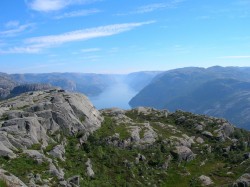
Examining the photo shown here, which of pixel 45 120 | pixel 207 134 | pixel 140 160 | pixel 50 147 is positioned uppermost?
pixel 45 120

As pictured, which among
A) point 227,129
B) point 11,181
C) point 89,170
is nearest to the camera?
point 11,181

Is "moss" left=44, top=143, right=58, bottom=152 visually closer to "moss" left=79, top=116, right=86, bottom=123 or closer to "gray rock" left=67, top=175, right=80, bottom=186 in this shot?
"gray rock" left=67, top=175, right=80, bottom=186

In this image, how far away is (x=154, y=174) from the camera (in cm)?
8531

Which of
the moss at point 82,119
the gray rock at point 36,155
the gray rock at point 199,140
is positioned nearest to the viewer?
the gray rock at point 36,155

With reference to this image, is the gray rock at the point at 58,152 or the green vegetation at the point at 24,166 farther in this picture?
the gray rock at the point at 58,152

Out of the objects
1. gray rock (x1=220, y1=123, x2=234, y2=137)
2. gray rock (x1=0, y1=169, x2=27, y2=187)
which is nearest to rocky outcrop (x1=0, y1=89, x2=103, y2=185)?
gray rock (x1=0, y1=169, x2=27, y2=187)

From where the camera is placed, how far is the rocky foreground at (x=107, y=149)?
205ft

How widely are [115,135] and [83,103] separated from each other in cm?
1599

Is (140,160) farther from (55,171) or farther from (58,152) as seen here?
(55,171)

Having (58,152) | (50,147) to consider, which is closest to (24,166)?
(58,152)

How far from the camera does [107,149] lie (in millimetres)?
87125

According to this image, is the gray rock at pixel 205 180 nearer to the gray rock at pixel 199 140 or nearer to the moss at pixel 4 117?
the gray rock at pixel 199 140

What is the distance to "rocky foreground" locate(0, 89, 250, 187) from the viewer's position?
62.3m

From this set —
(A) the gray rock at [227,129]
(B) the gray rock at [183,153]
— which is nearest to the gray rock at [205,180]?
(B) the gray rock at [183,153]
